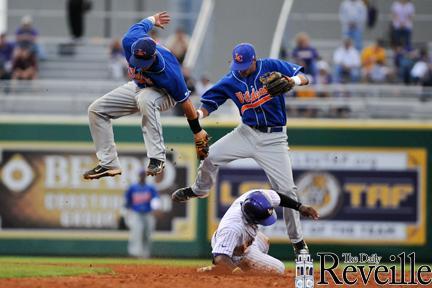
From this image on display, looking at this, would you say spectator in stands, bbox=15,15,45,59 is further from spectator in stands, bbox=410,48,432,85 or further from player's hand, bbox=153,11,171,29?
player's hand, bbox=153,11,171,29

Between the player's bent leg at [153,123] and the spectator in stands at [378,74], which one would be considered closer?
the player's bent leg at [153,123]

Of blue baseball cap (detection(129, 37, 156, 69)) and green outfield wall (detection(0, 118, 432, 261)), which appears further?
green outfield wall (detection(0, 118, 432, 261))

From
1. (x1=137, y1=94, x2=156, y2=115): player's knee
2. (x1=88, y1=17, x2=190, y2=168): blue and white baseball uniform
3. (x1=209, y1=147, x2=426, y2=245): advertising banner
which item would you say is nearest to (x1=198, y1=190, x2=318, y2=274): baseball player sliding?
(x1=88, y1=17, x2=190, y2=168): blue and white baseball uniform

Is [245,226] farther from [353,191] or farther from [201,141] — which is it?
[353,191]

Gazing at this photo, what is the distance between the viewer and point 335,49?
25.4 meters

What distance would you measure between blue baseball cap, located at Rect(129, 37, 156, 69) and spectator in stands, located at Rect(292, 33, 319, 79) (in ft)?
32.1

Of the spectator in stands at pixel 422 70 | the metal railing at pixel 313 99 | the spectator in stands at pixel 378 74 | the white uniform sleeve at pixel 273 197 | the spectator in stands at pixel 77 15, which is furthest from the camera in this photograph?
the spectator in stands at pixel 77 15

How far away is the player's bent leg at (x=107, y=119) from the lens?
14641 millimetres

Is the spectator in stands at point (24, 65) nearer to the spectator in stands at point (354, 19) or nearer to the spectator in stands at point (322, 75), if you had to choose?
the spectator in stands at point (322, 75)

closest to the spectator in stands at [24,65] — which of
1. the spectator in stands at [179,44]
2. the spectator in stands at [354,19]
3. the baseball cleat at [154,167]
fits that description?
the spectator in stands at [179,44]

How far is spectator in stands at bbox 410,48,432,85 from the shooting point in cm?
2381

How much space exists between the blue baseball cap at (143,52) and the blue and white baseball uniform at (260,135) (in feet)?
4.90

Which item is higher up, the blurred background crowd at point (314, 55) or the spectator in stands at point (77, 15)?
the spectator in stands at point (77, 15)

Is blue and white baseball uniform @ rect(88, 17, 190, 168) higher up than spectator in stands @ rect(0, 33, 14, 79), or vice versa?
spectator in stands @ rect(0, 33, 14, 79)
